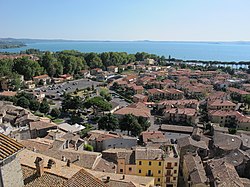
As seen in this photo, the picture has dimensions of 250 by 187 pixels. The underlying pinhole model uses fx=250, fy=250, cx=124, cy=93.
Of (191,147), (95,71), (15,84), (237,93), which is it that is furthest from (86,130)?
(95,71)

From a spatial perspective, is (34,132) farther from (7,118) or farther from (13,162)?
(13,162)

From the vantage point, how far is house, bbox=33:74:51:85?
231 ft

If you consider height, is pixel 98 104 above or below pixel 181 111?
above

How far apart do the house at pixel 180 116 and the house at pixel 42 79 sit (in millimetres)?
40263

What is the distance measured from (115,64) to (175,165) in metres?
84.1

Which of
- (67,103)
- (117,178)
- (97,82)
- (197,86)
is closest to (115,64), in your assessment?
(97,82)

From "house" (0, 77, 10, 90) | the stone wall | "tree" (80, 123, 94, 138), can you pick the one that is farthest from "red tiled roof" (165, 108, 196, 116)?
"house" (0, 77, 10, 90)

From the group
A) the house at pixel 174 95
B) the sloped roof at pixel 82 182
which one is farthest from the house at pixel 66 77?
the sloped roof at pixel 82 182

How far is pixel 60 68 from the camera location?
264 ft

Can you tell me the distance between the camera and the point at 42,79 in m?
71.4

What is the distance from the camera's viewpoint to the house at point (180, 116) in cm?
4394

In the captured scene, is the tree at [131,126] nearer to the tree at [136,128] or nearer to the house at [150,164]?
the tree at [136,128]

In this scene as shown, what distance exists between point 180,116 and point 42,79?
43551 mm

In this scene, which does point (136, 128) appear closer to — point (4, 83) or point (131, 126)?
point (131, 126)
